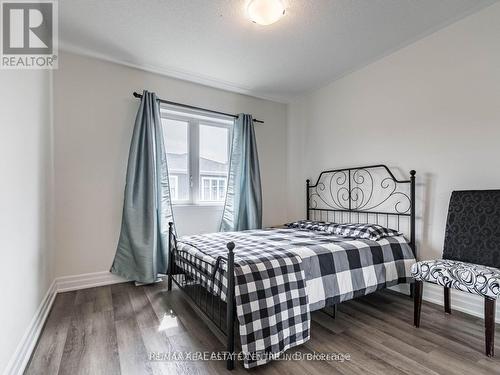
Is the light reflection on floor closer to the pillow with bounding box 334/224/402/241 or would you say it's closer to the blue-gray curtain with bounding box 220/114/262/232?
the blue-gray curtain with bounding box 220/114/262/232

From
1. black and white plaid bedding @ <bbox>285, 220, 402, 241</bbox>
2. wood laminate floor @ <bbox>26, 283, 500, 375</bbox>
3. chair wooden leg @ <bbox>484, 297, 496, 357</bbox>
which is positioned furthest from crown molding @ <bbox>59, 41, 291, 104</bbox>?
chair wooden leg @ <bbox>484, 297, 496, 357</bbox>

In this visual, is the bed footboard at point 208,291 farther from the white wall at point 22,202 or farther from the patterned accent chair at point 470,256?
the patterned accent chair at point 470,256

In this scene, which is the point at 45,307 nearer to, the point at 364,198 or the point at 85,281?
the point at 85,281

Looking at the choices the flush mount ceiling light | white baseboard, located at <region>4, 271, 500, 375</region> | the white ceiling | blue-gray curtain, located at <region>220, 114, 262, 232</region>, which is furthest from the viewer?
blue-gray curtain, located at <region>220, 114, 262, 232</region>

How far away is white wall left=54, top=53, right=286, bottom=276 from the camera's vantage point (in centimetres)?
258

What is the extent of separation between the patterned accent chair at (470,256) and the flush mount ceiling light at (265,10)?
2094 millimetres

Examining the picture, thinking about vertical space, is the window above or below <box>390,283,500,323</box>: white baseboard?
above

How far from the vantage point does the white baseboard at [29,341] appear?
4.49 ft

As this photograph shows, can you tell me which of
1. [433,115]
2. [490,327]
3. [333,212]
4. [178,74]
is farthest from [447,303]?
[178,74]

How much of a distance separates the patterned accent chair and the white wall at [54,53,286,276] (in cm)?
301

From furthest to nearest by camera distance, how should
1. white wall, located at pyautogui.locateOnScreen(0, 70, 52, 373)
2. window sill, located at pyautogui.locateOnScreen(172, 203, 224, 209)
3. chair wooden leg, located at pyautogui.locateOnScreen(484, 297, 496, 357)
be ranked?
window sill, located at pyautogui.locateOnScreen(172, 203, 224, 209)
chair wooden leg, located at pyautogui.locateOnScreen(484, 297, 496, 357)
white wall, located at pyautogui.locateOnScreen(0, 70, 52, 373)

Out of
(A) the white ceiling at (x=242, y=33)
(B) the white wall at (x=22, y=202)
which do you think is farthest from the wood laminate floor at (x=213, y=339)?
(A) the white ceiling at (x=242, y=33)

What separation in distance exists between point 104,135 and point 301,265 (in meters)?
2.48

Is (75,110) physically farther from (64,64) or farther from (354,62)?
(354,62)
